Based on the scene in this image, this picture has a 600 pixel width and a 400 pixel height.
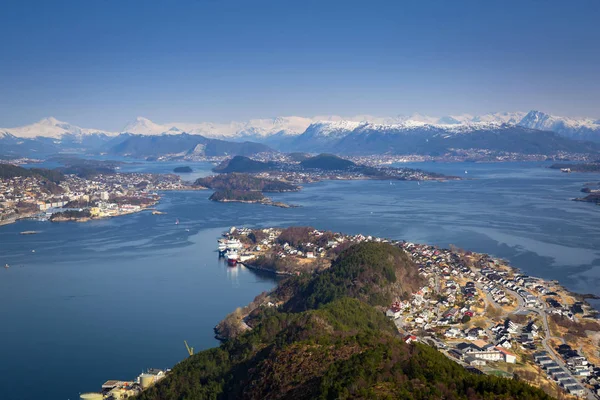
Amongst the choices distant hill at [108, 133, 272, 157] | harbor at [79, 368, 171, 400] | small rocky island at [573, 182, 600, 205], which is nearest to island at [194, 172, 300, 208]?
small rocky island at [573, 182, 600, 205]

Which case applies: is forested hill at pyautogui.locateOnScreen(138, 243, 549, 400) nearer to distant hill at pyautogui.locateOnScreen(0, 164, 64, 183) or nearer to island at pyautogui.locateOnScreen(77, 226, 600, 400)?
island at pyautogui.locateOnScreen(77, 226, 600, 400)

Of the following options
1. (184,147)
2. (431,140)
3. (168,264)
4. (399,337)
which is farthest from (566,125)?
(399,337)

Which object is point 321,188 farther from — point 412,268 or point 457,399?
point 457,399

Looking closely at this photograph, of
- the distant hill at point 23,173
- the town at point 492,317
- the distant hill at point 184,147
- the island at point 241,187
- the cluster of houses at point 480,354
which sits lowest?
the town at point 492,317

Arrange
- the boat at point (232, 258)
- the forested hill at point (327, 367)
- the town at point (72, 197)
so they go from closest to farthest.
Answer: the forested hill at point (327, 367)
the boat at point (232, 258)
the town at point (72, 197)

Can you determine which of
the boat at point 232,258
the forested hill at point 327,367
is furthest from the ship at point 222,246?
the forested hill at point 327,367

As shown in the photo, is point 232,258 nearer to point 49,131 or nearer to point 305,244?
point 305,244

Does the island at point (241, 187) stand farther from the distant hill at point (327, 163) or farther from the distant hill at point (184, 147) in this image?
the distant hill at point (184, 147)
